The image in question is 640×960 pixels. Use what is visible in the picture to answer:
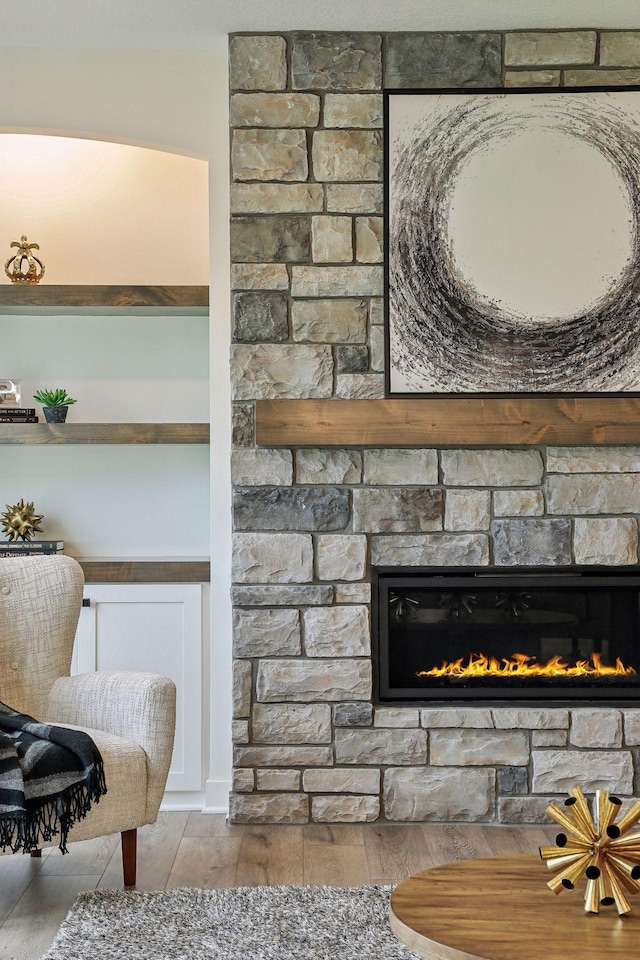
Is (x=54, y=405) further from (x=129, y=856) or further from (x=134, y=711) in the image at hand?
(x=129, y=856)

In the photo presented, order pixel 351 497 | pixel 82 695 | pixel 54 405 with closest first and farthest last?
pixel 82 695 → pixel 351 497 → pixel 54 405

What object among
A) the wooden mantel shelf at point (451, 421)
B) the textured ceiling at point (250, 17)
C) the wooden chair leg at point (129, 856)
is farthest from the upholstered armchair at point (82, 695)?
the textured ceiling at point (250, 17)

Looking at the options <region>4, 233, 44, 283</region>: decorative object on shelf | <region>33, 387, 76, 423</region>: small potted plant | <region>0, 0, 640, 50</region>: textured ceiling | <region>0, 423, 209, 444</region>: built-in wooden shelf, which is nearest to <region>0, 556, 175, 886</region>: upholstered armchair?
<region>0, 423, 209, 444</region>: built-in wooden shelf

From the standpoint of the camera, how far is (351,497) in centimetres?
330

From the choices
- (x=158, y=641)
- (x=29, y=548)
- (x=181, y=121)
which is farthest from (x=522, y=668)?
(x=181, y=121)

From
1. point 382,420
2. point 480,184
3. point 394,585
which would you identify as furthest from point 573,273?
point 394,585

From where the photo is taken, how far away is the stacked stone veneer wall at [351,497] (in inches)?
129

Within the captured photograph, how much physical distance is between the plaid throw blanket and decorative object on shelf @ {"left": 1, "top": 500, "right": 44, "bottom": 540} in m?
1.22

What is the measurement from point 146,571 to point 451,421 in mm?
1244

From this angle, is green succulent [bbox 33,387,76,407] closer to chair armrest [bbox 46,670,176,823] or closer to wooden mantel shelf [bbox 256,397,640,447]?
wooden mantel shelf [bbox 256,397,640,447]

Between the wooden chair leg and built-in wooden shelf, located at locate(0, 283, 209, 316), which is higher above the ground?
built-in wooden shelf, located at locate(0, 283, 209, 316)

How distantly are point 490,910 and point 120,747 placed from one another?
51.1 inches

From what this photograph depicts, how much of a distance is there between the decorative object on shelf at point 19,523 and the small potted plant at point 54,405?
1.26 feet

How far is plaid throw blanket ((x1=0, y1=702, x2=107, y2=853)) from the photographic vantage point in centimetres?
240
